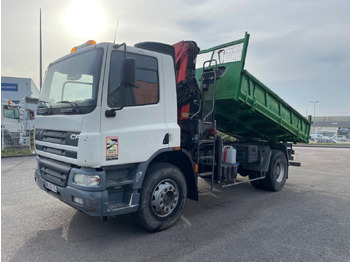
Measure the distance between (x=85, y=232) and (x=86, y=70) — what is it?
7.98 ft

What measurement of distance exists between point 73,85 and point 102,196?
5.55 feet

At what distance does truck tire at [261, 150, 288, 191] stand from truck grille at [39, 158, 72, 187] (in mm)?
4935

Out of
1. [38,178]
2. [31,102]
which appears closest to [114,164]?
[38,178]

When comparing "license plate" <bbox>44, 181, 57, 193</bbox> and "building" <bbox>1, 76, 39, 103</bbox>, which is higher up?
"building" <bbox>1, 76, 39, 103</bbox>

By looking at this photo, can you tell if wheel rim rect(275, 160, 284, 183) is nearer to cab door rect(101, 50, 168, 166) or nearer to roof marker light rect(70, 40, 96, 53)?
cab door rect(101, 50, 168, 166)

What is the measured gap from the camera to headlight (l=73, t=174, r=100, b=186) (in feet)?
11.2

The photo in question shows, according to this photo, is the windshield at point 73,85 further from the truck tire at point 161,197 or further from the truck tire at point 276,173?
the truck tire at point 276,173

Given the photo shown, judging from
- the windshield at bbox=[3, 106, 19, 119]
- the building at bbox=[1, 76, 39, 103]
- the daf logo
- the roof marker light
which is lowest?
the daf logo

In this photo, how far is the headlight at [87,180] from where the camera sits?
3.42m

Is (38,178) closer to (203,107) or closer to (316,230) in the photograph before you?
(203,107)

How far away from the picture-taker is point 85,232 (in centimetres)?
406

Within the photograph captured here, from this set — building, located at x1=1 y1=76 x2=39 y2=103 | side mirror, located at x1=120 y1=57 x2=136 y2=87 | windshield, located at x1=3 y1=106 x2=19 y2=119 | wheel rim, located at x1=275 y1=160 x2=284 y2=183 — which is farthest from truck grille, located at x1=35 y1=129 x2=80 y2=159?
building, located at x1=1 y1=76 x2=39 y2=103

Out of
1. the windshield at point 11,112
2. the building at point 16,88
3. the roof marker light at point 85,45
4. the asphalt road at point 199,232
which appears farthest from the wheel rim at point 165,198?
the building at point 16,88

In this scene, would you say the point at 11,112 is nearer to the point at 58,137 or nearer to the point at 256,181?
the point at 58,137
